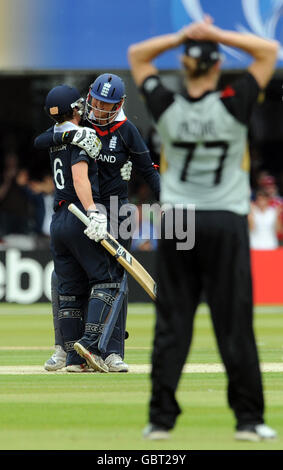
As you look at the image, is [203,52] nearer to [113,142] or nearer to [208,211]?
[208,211]

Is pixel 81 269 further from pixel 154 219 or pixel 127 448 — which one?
pixel 154 219

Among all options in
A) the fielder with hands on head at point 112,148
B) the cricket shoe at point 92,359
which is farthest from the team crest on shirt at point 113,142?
the cricket shoe at point 92,359

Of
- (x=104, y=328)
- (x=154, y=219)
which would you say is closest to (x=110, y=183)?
(x=104, y=328)

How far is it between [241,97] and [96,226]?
135 inches

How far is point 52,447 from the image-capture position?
6.21m

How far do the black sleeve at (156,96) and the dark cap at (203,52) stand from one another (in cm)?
25

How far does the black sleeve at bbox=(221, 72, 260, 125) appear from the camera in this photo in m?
6.27

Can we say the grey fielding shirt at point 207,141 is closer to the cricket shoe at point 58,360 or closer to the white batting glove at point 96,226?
the white batting glove at point 96,226

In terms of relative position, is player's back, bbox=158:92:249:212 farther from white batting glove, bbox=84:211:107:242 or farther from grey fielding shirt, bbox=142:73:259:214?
white batting glove, bbox=84:211:107:242

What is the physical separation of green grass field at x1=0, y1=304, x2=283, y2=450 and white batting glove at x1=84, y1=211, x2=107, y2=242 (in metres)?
1.17

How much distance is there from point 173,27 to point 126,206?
483 inches

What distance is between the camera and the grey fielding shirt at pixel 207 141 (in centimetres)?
629

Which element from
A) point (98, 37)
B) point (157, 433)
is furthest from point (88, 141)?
point (98, 37)

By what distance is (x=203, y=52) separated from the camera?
6219 mm
